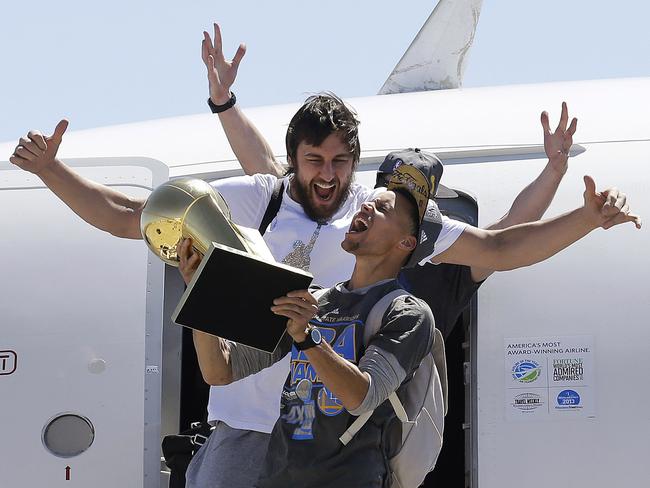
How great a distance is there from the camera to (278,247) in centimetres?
435

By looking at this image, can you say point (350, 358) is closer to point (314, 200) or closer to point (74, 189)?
point (314, 200)

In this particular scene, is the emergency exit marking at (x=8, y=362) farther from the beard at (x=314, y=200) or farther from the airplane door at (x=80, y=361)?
the beard at (x=314, y=200)

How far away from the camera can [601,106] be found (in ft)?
21.1

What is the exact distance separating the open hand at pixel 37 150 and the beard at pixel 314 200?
0.95 metres

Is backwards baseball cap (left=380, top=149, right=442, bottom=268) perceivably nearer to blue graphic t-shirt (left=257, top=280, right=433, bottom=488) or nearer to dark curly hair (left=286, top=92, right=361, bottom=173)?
dark curly hair (left=286, top=92, right=361, bottom=173)

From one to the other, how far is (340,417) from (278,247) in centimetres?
99

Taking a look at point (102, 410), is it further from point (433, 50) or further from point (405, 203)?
point (433, 50)

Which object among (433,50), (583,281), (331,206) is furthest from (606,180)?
(433,50)

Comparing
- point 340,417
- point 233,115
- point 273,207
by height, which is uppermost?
point 233,115

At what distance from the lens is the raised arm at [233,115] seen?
5.21 m

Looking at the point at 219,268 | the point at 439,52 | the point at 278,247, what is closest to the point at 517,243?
the point at 278,247

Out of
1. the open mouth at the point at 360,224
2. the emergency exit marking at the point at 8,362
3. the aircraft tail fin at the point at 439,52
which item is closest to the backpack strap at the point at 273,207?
the open mouth at the point at 360,224

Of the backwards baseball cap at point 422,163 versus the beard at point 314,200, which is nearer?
the backwards baseball cap at point 422,163

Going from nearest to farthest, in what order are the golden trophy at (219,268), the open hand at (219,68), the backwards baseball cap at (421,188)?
the golden trophy at (219,268), the backwards baseball cap at (421,188), the open hand at (219,68)
